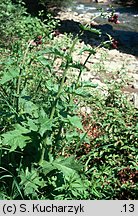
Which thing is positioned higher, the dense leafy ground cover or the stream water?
the stream water

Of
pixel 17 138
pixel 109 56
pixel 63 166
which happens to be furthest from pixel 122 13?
pixel 17 138

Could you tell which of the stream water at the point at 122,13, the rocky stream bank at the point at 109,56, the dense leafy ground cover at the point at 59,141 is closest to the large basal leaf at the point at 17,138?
the dense leafy ground cover at the point at 59,141

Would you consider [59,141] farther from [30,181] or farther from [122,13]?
[122,13]

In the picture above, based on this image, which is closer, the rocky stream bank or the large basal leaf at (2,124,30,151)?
the large basal leaf at (2,124,30,151)

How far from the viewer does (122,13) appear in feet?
45.7

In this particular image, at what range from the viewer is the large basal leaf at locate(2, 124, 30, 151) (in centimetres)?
276

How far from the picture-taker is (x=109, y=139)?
4297mm

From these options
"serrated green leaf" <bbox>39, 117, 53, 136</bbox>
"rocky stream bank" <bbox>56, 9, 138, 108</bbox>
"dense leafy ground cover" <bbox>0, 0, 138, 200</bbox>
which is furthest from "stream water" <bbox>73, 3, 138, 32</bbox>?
"serrated green leaf" <bbox>39, 117, 53, 136</bbox>

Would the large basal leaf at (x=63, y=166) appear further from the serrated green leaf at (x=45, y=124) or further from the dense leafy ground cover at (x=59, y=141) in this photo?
the serrated green leaf at (x=45, y=124)

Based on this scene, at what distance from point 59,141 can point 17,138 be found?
62 centimetres

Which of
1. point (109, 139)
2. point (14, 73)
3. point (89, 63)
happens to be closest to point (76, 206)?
point (14, 73)

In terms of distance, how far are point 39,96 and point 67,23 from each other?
8388 millimetres

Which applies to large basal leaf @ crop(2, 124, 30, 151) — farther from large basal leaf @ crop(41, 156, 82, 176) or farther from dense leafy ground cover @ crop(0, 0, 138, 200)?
large basal leaf @ crop(41, 156, 82, 176)

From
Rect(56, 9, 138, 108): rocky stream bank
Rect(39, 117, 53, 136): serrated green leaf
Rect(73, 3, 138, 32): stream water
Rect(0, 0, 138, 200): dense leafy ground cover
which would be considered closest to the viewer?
Rect(39, 117, 53, 136): serrated green leaf
